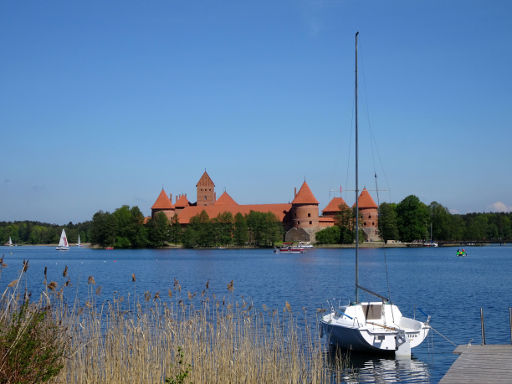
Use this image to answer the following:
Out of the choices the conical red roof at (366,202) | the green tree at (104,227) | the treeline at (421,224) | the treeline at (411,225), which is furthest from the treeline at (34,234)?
the treeline at (421,224)

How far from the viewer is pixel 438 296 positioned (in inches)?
996

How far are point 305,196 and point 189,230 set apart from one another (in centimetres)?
2016

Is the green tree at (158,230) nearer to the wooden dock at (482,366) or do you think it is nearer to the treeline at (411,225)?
the treeline at (411,225)

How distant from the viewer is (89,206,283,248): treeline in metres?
92.8

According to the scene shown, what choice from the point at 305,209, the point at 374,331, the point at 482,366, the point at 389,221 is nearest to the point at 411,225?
the point at 389,221

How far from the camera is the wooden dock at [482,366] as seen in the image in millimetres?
8070

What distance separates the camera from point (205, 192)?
12000 cm

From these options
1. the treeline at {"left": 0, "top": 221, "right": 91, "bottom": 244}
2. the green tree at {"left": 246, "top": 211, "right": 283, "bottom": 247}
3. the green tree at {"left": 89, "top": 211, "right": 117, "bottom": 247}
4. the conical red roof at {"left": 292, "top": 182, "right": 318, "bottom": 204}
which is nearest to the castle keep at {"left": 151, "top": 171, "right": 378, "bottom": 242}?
the conical red roof at {"left": 292, "top": 182, "right": 318, "bottom": 204}

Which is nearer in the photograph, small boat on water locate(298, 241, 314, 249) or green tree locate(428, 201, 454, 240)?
small boat on water locate(298, 241, 314, 249)

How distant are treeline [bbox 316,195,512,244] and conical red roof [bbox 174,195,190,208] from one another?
107 feet

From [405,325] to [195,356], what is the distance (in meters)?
6.11

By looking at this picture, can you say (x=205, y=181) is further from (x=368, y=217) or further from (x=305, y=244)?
(x=368, y=217)

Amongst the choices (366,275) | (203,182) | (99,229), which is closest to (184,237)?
(99,229)

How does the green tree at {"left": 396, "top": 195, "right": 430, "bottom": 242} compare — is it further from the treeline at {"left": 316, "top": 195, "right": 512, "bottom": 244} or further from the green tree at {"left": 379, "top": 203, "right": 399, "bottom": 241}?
the green tree at {"left": 379, "top": 203, "right": 399, "bottom": 241}
